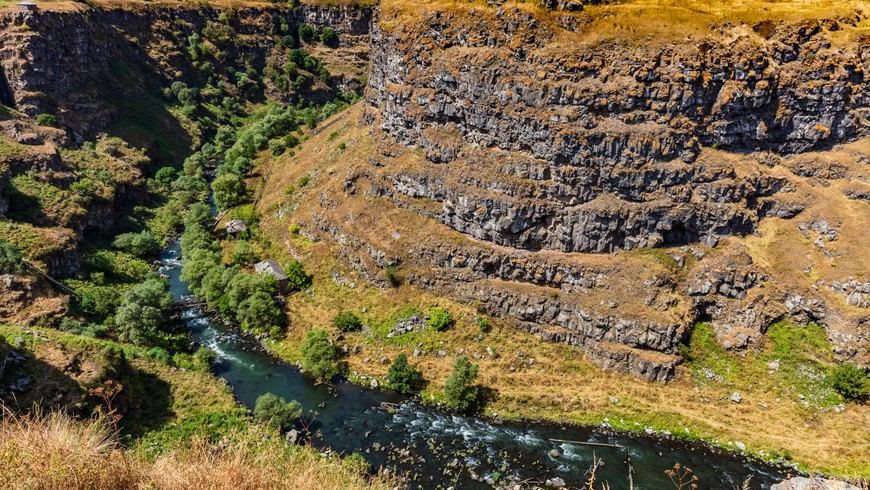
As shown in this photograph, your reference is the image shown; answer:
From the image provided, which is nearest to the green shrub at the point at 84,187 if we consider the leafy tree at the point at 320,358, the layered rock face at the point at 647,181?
the leafy tree at the point at 320,358

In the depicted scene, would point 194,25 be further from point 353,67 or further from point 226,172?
point 226,172

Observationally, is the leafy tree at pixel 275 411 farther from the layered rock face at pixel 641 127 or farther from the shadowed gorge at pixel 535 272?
the layered rock face at pixel 641 127

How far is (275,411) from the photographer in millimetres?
39562

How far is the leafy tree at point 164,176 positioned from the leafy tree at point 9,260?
3887 centimetres

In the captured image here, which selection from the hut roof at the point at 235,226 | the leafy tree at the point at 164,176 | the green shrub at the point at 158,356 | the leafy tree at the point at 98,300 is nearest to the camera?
the green shrub at the point at 158,356

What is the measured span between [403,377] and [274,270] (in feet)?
74.4

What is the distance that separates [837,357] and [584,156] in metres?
28.6

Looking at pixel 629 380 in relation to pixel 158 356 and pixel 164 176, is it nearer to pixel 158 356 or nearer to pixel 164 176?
pixel 158 356

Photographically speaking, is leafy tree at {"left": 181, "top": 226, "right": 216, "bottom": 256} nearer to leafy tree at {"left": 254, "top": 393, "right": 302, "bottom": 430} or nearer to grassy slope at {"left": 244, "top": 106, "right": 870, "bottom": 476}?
grassy slope at {"left": 244, "top": 106, "right": 870, "bottom": 476}

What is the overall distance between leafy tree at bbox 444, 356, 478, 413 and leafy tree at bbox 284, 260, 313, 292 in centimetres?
2290

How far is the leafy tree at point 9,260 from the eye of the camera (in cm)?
4647

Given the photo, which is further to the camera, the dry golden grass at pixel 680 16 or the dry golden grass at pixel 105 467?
the dry golden grass at pixel 680 16

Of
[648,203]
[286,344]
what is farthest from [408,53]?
[286,344]

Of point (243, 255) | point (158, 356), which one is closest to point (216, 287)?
point (243, 255)
